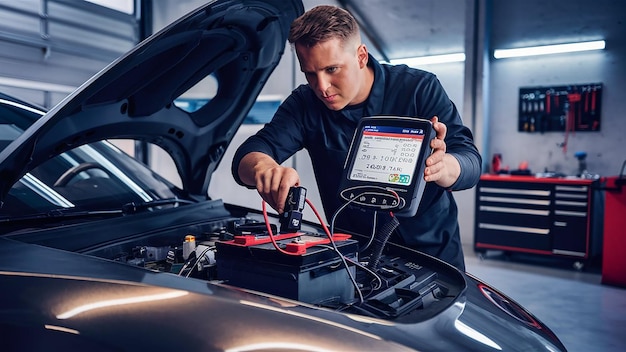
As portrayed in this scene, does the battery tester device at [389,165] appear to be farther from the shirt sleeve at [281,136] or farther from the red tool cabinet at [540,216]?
the red tool cabinet at [540,216]

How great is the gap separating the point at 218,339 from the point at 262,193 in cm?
45

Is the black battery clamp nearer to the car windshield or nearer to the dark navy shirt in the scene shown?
the dark navy shirt

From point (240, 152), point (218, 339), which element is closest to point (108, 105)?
point (240, 152)

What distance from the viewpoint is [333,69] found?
122 cm

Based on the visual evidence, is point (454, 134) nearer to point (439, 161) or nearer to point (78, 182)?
point (439, 161)

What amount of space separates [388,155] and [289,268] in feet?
1.21

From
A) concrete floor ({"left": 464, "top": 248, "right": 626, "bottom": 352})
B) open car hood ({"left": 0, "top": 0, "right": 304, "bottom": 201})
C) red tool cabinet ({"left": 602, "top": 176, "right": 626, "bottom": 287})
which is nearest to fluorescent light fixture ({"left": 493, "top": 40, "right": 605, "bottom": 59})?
red tool cabinet ({"left": 602, "top": 176, "right": 626, "bottom": 287})

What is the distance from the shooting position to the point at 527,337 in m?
0.90

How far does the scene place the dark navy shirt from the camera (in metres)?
1.38

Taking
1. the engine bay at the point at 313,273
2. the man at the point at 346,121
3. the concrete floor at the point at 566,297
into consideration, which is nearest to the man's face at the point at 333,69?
the man at the point at 346,121

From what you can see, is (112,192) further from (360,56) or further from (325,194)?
(360,56)

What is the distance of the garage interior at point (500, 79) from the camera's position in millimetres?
4031

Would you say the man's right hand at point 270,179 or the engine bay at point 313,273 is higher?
the man's right hand at point 270,179

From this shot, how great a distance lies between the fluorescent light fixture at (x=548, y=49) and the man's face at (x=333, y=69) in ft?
12.4
